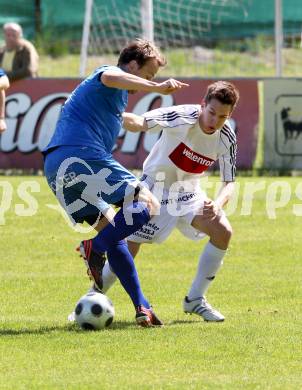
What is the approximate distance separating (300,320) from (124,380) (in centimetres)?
203

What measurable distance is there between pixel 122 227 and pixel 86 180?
0.40m

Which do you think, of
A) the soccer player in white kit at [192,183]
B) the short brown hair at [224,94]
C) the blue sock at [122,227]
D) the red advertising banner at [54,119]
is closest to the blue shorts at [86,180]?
the blue sock at [122,227]

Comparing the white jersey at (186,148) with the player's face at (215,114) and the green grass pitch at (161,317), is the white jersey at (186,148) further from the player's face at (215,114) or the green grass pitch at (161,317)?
the green grass pitch at (161,317)

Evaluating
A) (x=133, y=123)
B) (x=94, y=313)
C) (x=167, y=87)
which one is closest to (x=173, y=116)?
(x=133, y=123)

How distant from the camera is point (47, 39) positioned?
2147 centimetres

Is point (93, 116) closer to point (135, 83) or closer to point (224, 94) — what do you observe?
point (135, 83)

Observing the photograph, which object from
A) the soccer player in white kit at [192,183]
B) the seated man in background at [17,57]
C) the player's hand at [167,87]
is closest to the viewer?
the player's hand at [167,87]

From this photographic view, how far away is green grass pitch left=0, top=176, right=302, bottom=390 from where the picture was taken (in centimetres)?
612

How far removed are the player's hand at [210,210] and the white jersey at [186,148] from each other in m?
0.32

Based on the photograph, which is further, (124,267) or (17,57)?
(17,57)

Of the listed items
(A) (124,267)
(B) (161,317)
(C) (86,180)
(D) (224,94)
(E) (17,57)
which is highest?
(D) (224,94)

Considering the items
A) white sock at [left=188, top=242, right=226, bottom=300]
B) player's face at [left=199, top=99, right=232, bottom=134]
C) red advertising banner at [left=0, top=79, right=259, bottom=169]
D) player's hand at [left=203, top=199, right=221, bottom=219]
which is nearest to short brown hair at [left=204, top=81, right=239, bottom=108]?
player's face at [left=199, top=99, right=232, bottom=134]

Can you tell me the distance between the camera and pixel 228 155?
7.90 m

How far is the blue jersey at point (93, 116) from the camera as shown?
7.37 m
